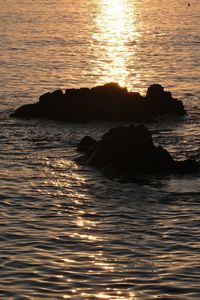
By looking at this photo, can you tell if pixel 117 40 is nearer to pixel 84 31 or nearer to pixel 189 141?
pixel 84 31

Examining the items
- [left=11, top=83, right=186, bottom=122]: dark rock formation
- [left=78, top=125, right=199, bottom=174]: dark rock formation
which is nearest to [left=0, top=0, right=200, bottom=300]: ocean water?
[left=78, top=125, right=199, bottom=174]: dark rock formation

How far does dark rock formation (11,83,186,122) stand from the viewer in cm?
6247

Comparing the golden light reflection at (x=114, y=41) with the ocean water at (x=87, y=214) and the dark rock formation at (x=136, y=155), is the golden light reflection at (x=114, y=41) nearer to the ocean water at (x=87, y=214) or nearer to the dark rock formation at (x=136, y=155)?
the ocean water at (x=87, y=214)

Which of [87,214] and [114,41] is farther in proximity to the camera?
[114,41]

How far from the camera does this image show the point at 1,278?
31.5 metres

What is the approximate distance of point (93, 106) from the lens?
63.2 m

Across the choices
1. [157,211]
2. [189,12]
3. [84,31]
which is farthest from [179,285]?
[189,12]

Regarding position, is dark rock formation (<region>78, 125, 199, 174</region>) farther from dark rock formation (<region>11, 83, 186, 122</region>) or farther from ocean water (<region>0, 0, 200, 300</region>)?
dark rock formation (<region>11, 83, 186, 122</region>)

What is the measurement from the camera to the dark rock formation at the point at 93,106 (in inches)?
2459

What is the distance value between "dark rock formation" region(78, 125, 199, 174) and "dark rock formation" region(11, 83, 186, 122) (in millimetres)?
14951

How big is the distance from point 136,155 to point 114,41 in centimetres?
7847

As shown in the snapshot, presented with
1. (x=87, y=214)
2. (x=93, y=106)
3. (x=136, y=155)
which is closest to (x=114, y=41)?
(x=93, y=106)

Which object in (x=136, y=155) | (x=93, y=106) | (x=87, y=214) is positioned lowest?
(x=87, y=214)

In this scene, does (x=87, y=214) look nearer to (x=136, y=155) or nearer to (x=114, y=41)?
(x=136, y=155)
